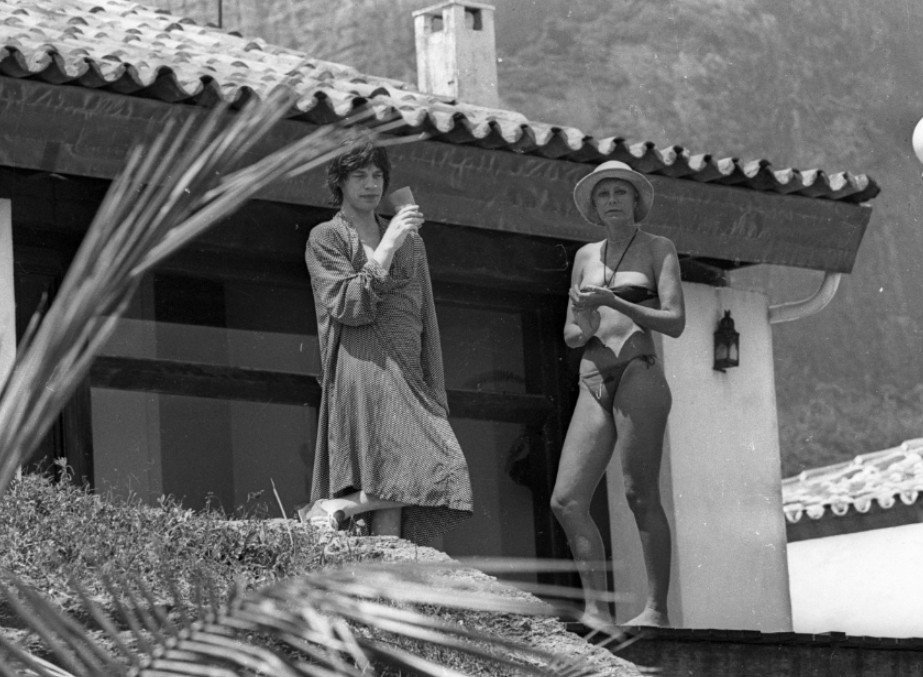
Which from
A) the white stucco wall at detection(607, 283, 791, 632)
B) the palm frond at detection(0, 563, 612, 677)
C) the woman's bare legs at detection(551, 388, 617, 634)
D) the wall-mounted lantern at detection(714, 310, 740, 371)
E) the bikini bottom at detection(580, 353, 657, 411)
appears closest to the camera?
the palm frond at detection(0, 563, 612, 677)

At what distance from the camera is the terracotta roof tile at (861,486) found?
1456 centimetres

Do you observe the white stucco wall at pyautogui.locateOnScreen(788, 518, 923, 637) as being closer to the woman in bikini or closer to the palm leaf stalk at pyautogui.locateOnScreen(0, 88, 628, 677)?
the woman in bikini

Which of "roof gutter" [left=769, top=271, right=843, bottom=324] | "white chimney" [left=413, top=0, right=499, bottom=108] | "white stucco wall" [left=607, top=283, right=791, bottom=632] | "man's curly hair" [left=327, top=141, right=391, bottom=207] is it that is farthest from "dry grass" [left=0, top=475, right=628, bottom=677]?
"white chimney" [left=413, top=0, right=499, bottom=108]

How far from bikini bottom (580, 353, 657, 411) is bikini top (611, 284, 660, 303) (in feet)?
0.77

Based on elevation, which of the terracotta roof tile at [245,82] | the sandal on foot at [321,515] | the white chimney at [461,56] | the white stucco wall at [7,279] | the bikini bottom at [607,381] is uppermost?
the white chimney at [461,56]

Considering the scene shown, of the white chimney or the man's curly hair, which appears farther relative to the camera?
the white chimney

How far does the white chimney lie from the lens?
11391 millimetres

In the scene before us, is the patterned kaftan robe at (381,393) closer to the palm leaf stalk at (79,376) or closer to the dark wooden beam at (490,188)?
the dark wooden beam at (490,188)

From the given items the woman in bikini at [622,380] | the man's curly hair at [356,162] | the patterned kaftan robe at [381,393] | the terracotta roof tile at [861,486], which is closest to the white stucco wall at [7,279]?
the patterned kaftan robe at [381,393]

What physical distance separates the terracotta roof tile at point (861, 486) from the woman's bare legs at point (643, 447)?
7031 mm

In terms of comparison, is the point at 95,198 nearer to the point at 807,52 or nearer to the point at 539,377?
the point at 539,377

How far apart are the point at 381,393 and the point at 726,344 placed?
10.1ft

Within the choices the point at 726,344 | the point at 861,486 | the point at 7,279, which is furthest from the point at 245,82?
the point at 861,486

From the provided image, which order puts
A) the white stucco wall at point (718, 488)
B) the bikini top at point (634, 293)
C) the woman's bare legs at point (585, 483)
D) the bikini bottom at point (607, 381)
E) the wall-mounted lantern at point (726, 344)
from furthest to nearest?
the wall-mounted lantern at point (726, 344) < the white stucco wall at point (718, 488) < the bikini bottom at point (607, 381) < the bikini top at point (634, 293) < the woman's bare legs at point (585, 483)
